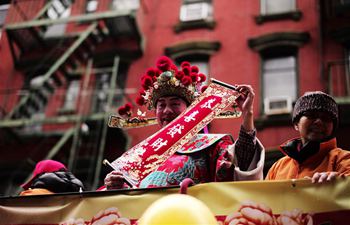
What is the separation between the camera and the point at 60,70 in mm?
15242

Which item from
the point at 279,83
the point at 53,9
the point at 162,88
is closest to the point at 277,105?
the point at 279,83

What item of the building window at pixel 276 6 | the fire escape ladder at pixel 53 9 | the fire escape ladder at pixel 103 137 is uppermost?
the fire escape ladder at pixel 53 9

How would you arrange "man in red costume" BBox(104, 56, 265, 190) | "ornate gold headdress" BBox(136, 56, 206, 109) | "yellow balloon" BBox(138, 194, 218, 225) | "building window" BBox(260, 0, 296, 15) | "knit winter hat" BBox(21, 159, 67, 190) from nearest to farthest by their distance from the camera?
1. "yellow balloon" BBox(138, 194, 218, 225)
2. "man in red costume" BBox(104, 56, 265, 190)
3. "ornate gold headdress" BBox(136, 56, 206, 109)
4. "knit winter hat" BBox(21, 159, 67, 190)
5. "building window" BBox(260, 0, 296, 15)

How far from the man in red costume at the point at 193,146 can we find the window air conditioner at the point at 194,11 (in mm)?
10964

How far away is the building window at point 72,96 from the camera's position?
1485cm

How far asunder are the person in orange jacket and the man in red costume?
0.25 meters

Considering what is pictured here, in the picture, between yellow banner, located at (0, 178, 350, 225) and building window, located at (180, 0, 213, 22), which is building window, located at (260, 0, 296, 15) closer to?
building window, located at (180, 0, 213, 22)

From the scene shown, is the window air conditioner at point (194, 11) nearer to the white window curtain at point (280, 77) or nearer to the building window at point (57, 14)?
the white window curtain at point (280, 77)

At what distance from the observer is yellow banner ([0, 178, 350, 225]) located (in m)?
3.24

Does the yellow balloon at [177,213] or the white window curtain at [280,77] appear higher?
the white window curtain at [280,77]

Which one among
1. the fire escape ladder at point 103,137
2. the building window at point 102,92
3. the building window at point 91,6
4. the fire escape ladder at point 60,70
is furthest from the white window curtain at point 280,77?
the building window at point 91,6

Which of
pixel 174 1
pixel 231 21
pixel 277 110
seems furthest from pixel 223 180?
pixel 174 1

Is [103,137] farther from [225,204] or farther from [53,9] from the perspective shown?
[225,204]

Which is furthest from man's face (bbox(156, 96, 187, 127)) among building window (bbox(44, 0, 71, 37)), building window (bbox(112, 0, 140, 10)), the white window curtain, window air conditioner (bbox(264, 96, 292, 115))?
building window (bbox(44, 0, 71, 37))
